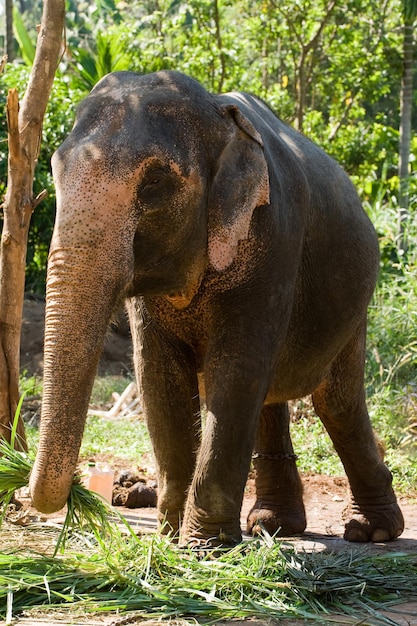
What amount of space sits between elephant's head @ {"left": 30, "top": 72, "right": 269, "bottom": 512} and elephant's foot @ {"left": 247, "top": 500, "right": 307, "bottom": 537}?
5.95 ft

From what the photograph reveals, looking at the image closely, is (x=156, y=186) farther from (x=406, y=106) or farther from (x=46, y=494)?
(x=406, y=106)

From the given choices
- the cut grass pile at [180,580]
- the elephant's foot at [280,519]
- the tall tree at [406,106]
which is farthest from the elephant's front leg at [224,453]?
the tall tree at [406,106]

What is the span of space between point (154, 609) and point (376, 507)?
273cm

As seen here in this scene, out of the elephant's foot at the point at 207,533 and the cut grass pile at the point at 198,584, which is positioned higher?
the elephant's foot at the point at 207,533

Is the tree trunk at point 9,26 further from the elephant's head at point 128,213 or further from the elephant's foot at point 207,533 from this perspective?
the elephant's foot at point 207,533

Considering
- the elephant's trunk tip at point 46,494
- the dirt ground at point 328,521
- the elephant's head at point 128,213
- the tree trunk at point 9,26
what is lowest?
the dirt ground at point 328,521

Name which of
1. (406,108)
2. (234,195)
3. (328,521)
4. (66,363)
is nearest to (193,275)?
(234,195)

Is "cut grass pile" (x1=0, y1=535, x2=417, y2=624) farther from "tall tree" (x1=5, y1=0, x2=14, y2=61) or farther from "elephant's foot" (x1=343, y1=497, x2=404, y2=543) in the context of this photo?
"tall tree" (x1=5, y1=0, x2=14, y2=61)

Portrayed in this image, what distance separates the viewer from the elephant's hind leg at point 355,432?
6297 millimetres

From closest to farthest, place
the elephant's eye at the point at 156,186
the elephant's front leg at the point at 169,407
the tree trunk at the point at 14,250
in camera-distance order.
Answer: the elephant's eye at the point at 156,186, the elephant's front leg at the point at 169,407, the tree trunk at the point at 14,250

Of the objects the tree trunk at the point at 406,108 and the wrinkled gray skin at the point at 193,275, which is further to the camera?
the tree trunk at the point at 406,108

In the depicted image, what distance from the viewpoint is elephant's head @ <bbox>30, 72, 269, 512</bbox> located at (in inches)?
150

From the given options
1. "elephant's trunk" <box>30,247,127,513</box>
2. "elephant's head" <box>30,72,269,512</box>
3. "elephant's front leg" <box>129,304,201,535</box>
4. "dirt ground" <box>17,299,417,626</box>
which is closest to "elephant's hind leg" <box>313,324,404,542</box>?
"dirt ground" <box>17,299,417,626</box>

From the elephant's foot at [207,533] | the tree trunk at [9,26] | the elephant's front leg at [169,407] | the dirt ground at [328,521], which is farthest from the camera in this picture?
the tree trunk at [9,26]
